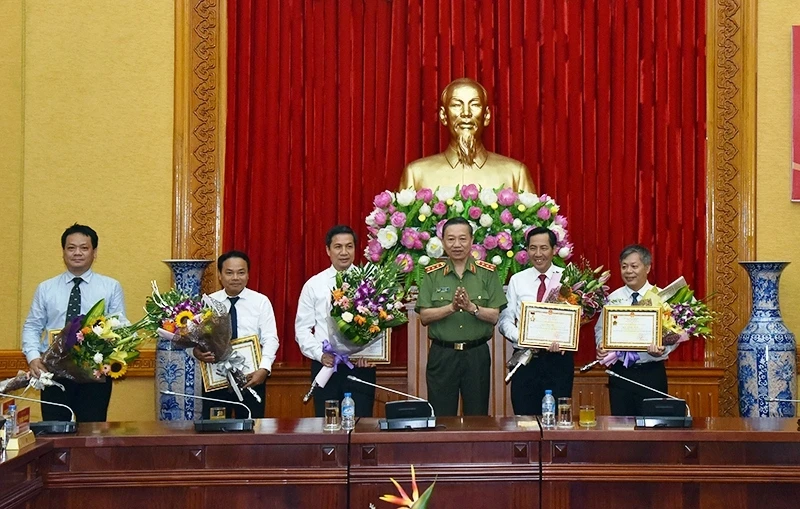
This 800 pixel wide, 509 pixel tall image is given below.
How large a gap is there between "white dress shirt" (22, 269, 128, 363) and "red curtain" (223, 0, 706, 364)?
62.6 inches

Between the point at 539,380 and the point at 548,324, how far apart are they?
42cm

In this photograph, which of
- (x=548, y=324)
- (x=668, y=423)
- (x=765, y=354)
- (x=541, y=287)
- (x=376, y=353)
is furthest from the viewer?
(x=765, y=354)

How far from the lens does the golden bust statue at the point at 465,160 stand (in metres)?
5.94

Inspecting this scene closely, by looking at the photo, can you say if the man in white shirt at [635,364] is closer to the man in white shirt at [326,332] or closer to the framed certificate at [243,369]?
the man in white shirt at [326,332]

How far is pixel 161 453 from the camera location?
11.5 feet

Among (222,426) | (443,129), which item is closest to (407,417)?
(222,426)

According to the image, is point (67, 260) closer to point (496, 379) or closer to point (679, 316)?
point (496, 379)

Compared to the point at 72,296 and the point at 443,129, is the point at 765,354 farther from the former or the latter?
the point at 72,296

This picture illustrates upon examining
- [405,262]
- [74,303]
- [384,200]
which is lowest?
[74,303]

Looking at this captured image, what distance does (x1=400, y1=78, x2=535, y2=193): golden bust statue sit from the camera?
5.94 meters

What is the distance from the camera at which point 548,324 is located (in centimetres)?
456

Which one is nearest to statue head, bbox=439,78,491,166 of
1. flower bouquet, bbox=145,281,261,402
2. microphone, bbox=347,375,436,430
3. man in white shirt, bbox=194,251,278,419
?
man in white shirt, bbox=194,251,278,419

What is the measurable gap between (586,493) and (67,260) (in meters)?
2.68

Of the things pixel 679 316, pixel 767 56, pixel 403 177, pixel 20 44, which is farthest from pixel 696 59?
pixel 20 44
